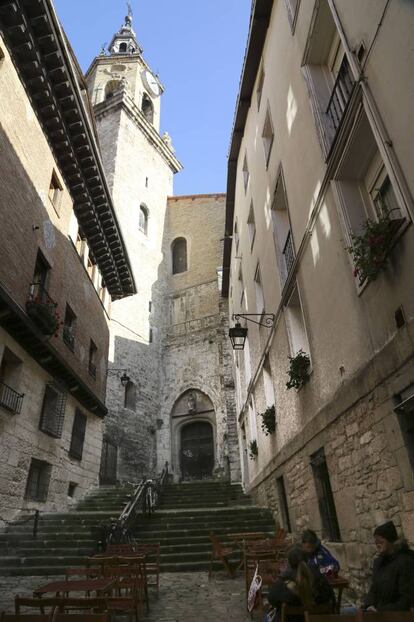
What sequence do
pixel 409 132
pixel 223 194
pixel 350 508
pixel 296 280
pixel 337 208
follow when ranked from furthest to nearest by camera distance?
pixel 223 194 < pixel 296 280 < pixel 337 208 < pixel 350 508 < pixel 409 132

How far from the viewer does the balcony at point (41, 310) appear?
9.91 meters

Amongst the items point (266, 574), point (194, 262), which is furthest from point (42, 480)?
point (194, 262)

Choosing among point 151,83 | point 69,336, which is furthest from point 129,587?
point 151,83

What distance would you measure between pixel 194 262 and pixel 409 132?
85.5 feet

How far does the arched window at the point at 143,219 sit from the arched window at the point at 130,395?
1069 centimetres

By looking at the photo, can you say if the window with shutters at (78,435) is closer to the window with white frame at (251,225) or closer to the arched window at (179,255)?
the window with white frame at (251,225)

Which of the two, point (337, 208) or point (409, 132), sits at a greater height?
point (337, 208)

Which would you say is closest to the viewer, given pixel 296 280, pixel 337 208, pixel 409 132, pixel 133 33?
pixel 409 132

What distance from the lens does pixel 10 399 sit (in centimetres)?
961

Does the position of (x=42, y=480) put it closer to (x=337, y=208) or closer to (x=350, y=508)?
(x=350, y=508)

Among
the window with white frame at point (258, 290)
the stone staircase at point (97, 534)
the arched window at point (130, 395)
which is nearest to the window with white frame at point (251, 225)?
the window with white frame at point (258, 290)

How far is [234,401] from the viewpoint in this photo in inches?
830

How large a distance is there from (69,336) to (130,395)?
10.4m

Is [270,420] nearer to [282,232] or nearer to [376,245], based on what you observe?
[282,232]
